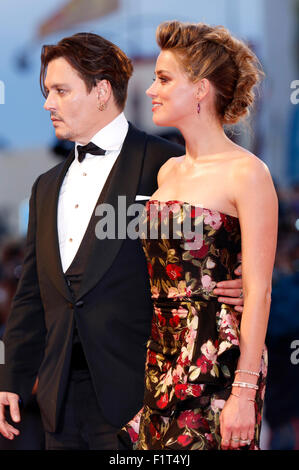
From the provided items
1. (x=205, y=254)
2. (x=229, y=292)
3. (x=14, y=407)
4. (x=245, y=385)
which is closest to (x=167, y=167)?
(x=205, y=254)

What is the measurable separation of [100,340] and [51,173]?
0.73 m

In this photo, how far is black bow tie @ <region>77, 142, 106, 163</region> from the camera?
284 centimetres

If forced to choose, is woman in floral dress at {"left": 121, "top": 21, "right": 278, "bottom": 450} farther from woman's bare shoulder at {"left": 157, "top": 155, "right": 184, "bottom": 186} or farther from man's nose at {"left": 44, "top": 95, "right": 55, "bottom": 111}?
man's nose at {"left": 44, "top": 95, "right": 55, "bottom": 111}

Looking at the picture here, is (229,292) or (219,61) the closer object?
(229,292)

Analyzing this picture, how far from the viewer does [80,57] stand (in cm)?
285

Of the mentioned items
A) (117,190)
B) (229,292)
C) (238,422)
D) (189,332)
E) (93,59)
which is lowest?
(238,422)

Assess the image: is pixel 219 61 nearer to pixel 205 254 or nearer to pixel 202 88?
pixel 202 88

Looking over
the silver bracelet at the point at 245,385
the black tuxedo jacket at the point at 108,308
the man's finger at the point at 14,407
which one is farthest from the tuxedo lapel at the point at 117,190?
the silver bracelet at the point at 245,385

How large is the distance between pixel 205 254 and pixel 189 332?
0.25 m

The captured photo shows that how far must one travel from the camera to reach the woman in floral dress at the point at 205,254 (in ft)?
7.48

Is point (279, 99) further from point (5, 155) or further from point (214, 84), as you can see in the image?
point (214, 84)

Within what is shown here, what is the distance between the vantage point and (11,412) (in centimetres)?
282

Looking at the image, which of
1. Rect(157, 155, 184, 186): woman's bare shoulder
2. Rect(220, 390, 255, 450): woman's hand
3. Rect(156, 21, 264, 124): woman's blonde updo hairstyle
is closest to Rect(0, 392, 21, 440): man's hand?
Rect(220, 390, 255, 450): woman's hand

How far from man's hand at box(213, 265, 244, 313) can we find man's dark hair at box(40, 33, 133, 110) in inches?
35.6
